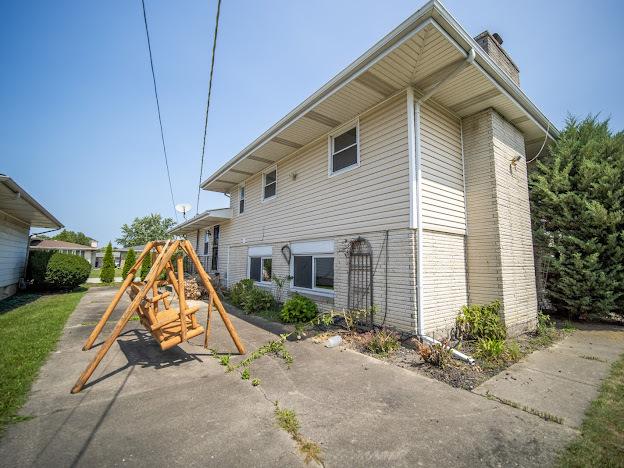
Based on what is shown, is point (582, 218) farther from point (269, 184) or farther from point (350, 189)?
point (269, 184)

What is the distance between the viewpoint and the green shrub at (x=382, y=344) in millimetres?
5445

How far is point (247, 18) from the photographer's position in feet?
17.9

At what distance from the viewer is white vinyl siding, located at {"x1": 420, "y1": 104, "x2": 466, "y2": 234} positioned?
630 cm

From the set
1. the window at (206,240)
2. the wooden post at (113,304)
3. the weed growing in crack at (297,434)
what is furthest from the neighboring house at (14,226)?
the weed growing in crack at (297,434)

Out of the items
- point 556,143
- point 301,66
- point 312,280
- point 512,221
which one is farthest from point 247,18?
point 556,143

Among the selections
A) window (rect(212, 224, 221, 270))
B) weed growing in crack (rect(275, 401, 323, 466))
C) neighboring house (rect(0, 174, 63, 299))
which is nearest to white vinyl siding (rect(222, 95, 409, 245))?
weed growing in crack (rect(275, 401, 323, 466))

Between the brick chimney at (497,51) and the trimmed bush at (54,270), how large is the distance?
19654mm

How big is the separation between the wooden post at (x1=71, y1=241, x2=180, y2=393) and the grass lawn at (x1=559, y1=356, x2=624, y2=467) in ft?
17.2

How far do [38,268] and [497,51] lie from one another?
21020mm

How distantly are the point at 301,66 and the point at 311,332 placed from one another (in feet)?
21.1

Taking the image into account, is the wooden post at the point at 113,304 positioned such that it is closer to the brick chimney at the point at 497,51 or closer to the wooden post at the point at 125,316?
the wooden post at the point at 125,316

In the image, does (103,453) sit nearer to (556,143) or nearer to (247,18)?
(247,18)

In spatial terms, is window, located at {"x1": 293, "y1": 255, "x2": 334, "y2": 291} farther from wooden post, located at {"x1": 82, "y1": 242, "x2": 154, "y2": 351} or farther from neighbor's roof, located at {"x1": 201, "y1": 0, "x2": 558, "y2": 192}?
wooden post, located at {"x1": 82, "y1": 242, "x2": 154, "y2": 351}

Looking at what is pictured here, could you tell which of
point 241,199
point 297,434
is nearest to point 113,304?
point 297,434
